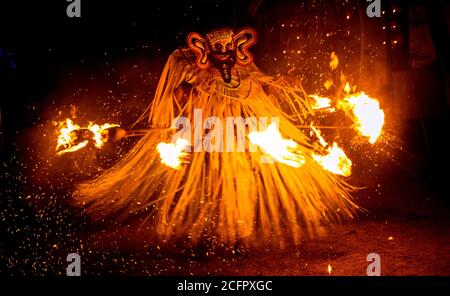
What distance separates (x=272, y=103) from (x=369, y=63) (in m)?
2.98

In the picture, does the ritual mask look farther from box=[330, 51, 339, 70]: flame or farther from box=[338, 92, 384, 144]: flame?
box=[330, 51, 339, 70]: flame

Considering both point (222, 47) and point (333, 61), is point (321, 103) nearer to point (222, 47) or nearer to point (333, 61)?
point (222, 47)

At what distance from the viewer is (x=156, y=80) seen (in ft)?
22.4

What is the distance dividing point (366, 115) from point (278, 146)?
100cm

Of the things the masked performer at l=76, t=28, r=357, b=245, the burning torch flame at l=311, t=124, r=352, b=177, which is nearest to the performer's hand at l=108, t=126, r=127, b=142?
the masked performer at l=76, t=28, r=357, b=245

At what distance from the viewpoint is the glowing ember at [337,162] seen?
4.45m

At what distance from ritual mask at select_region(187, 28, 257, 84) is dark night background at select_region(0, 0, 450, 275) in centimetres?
111

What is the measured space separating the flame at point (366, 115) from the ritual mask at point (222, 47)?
4.08ft

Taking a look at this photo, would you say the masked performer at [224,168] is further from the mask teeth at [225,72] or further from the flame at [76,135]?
the flame at [76,135]

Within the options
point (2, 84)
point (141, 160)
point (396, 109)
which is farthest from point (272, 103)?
point (2, 84)

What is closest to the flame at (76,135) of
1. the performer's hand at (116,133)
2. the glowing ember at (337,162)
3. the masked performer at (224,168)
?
the performer's hand at (116,133)

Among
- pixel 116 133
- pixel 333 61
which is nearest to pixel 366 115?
pixel 333 61
